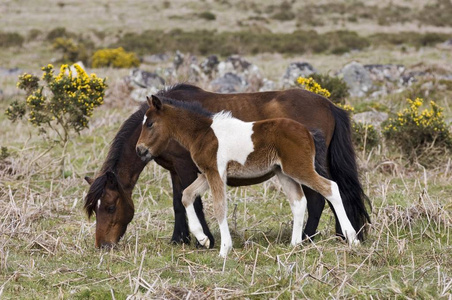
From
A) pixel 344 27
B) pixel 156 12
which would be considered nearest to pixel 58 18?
pixel 156 12

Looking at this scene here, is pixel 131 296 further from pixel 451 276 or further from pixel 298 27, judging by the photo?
pixel 298 27

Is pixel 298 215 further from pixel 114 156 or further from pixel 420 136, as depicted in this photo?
pixel 420 136

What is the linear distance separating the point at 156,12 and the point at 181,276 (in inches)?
2284

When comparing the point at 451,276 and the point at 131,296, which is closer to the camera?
the point at 131,296

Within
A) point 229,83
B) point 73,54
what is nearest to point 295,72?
point 229,83

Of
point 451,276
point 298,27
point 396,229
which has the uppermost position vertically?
point 451,276

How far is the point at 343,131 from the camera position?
813 cm

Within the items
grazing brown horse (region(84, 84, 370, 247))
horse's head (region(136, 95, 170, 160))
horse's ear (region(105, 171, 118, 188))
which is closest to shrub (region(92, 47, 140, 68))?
grazing brown horse (region(84, 84, 370, 247))

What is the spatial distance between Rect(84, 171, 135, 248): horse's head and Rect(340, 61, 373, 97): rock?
12.5 metres

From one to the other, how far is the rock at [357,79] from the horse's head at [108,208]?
12523 mm

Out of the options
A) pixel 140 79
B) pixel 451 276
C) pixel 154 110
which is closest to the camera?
pixel 451 276

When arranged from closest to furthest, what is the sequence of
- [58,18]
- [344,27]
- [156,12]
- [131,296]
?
[131,296] < [344,27] < [58,18] < [156,12]

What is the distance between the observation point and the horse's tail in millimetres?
7945

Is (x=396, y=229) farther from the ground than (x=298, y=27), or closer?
farther from the ground
